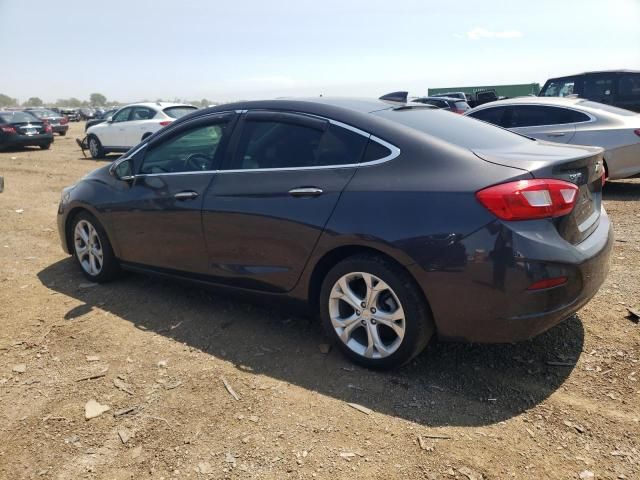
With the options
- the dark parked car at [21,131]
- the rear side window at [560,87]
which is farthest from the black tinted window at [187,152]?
the dark parked car at [21,131]

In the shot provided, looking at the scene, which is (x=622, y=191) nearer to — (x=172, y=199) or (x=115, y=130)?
(x=172, y=199)

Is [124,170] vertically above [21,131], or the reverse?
[124,170]

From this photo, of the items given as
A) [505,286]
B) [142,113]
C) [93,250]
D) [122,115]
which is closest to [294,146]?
[505,286]

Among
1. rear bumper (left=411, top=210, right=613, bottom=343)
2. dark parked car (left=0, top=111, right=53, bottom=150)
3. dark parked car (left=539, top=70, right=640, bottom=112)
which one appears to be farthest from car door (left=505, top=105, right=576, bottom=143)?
dark parked car (left=0, top=111, right=53, bottom=150)

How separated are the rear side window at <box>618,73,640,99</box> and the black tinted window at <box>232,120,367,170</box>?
8.65 metres

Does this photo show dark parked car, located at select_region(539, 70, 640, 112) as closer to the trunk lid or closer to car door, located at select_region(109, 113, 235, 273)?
the trunk lid

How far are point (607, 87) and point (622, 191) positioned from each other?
111 inches

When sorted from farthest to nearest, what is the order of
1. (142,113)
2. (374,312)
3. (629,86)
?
(142,113) < (629,86) < (374,312)

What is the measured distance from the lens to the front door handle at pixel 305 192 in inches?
123

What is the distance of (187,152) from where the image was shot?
13.1 ft

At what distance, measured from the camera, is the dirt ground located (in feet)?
7.89

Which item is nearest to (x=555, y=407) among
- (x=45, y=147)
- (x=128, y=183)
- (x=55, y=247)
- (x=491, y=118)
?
(x=128, y=183)

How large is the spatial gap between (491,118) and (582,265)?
5967 millimetres

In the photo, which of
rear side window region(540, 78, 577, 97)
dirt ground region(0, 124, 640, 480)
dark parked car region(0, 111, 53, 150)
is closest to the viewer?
dirt ground region(0, 124, 640, 480)
